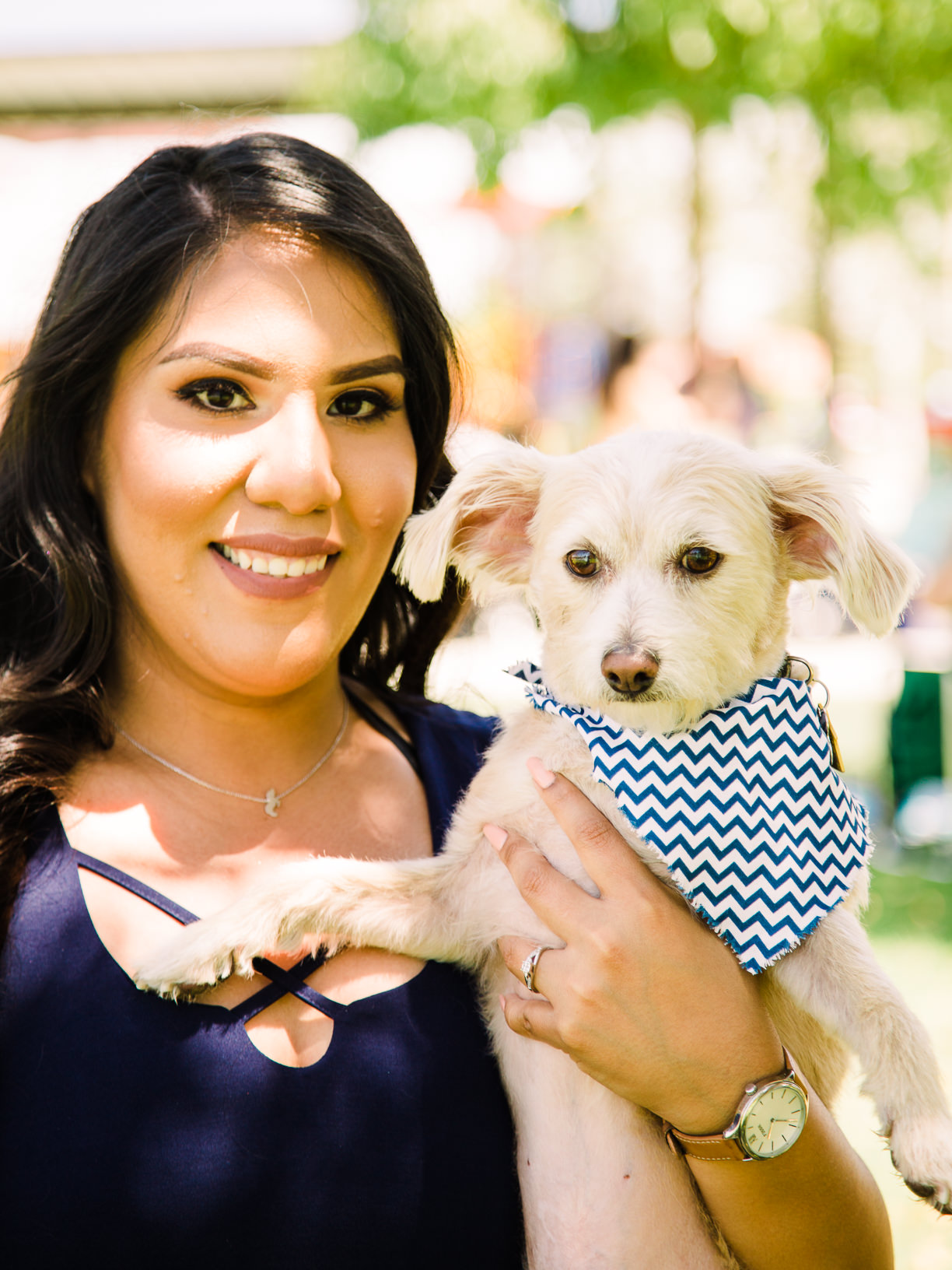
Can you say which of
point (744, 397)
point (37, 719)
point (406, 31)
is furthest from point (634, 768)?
point (744, 397)

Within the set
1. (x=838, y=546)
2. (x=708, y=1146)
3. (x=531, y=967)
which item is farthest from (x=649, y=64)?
(x=708, y=1146)

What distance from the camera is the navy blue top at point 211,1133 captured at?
67.5 inches

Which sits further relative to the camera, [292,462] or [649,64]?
[649,64]

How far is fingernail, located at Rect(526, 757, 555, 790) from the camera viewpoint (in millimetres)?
2111

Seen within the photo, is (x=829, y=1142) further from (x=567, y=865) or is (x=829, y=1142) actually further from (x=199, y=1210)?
(x=199, y=1210)

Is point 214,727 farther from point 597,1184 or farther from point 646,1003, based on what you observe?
point 597,1184

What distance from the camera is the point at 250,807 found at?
2.31 metres

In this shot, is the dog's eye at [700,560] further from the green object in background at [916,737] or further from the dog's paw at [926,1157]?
the green object in background at [916,737]

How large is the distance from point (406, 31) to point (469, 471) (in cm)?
775

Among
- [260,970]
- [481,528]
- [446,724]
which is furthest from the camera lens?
[446,724]

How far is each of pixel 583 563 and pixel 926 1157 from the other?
127 centimetres

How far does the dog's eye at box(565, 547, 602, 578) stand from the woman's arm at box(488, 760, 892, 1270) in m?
0.56

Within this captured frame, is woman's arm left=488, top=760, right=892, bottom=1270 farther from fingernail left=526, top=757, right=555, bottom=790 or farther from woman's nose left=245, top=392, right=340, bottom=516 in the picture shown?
woman's nose left=245, top=392, right=340, bottom=516

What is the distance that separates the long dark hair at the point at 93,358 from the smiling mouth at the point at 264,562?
350 mm
